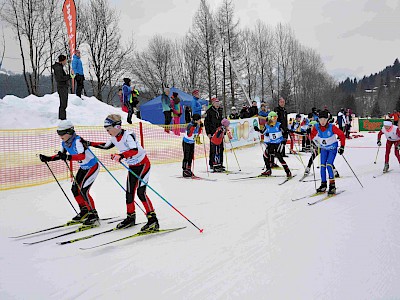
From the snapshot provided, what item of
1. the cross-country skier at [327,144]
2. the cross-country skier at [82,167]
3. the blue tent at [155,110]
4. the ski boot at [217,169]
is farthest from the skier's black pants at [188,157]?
the blue tent at [155,110]

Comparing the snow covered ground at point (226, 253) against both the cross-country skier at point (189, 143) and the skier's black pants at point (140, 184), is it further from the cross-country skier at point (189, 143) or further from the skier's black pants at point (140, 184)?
the cross-country skier at point (189, 143)

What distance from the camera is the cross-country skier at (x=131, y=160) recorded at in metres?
4.61

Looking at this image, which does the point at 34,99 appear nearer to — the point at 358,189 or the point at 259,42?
the point at 358,189

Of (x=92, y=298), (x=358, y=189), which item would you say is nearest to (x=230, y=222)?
(x=92, y=298)

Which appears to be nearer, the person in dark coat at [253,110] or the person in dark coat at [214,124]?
the person in dark coat at [214,124]

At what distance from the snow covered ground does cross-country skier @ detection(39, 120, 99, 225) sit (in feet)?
1.13

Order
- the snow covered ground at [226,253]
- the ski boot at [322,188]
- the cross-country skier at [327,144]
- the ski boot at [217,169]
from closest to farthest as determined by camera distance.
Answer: the snow covered ground at [226,253] < the cross-country skier at [327,144] < the ski boot at [322,188] < the ski boot at [217,169]

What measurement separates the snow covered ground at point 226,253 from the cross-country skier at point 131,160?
0.28 m

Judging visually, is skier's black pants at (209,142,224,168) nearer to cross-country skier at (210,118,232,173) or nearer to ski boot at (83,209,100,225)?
cross-country skier at (210,118,232,173)

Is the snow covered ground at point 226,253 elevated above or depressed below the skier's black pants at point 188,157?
below

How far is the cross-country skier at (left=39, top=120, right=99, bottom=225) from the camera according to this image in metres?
4.85

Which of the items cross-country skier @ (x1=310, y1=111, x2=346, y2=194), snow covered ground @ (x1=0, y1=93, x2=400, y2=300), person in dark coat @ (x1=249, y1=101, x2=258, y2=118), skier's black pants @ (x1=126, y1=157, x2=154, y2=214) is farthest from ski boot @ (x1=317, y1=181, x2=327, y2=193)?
person in dark coat @ (x1=249, y1=101, x2=258, y2=118)

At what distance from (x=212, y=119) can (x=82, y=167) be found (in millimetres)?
5603

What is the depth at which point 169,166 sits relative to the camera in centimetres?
1101
